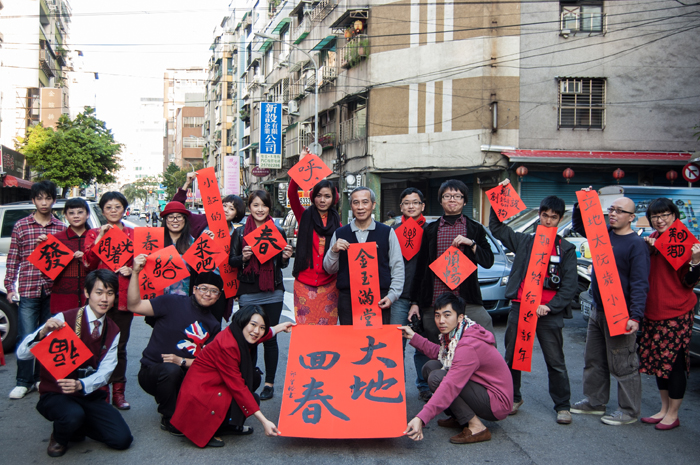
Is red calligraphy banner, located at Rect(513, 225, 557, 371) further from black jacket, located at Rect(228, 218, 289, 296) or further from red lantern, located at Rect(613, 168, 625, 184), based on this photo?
red lantern, located at Rect(613, 168, 625, 184)

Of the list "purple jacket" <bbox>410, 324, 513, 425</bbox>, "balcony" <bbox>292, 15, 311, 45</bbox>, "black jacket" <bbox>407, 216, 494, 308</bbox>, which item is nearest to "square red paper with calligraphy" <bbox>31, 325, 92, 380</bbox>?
"purple jacket" <bbox>410, 324, 513, 425</bbox>

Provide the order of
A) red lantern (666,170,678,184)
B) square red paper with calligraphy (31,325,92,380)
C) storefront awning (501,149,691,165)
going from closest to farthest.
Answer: square red paper with calligraphy (31,325,92,380), red lantern (666,170,678,184), storefront awning (501,149,691,165)

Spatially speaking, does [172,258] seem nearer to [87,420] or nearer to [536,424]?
[87,420]

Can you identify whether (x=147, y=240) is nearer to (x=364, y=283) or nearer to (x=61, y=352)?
(x=61, y=352)

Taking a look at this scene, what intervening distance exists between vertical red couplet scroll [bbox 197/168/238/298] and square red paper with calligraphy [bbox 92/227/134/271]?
0.77 meters

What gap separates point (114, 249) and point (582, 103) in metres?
17.9

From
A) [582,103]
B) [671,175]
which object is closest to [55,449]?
[582,103]

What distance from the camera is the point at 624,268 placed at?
172 inches

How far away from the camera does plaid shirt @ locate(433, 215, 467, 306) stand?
464cm

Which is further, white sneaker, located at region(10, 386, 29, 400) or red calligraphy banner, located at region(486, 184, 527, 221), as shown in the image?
white sneaker, located at region(10, 386, 29, 400)

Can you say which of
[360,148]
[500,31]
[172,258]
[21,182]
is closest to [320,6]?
[360,148]

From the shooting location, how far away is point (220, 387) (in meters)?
3.94

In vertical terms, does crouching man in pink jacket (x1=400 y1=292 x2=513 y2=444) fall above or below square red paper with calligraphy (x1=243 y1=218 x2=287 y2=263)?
below

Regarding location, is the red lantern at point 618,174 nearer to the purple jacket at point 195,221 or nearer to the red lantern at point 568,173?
the red lantern at point 568,173
